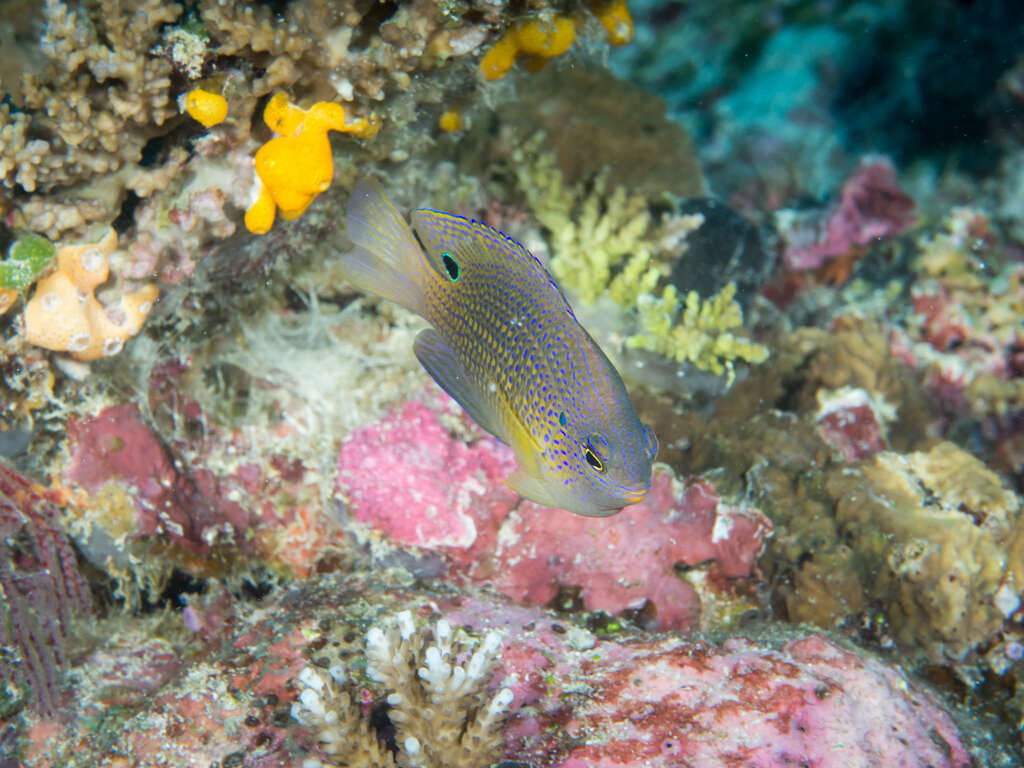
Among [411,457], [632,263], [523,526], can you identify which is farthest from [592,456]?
[632,263]

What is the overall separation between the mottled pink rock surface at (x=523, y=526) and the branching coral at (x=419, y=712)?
1.07 metres

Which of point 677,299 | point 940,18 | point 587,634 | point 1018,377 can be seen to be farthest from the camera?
point 940,18

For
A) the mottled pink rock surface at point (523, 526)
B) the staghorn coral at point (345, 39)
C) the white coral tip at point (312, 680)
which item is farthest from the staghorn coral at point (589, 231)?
the white coral tip at point (312, 680)

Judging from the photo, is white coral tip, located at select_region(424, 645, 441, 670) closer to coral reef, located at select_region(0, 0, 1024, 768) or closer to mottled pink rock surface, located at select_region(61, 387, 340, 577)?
coral reef, located at select_region(0, 0, 1024, 768)

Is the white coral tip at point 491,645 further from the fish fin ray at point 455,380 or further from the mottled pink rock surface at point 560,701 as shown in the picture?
the fish fin ray at point 455,380

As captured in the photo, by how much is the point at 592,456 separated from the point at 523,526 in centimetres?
151

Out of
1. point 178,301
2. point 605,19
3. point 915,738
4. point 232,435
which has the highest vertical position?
point 605,19

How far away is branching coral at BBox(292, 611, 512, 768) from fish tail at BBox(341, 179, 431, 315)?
1333 mm

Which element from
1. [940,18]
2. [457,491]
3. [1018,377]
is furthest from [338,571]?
[940,18]

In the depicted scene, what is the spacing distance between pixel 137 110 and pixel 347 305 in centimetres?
165

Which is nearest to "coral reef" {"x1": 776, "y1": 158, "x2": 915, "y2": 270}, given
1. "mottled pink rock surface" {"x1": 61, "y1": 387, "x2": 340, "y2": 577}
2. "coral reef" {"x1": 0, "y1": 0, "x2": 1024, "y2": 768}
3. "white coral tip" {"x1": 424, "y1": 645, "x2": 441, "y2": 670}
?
"coral reef" {"x1": 0, "y1": 0, "x2": 1024, "y2": 768}

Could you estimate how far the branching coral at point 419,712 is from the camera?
2209 mm

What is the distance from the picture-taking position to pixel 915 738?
2562 mm

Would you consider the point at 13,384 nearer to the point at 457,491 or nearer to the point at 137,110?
the point at 137,110
